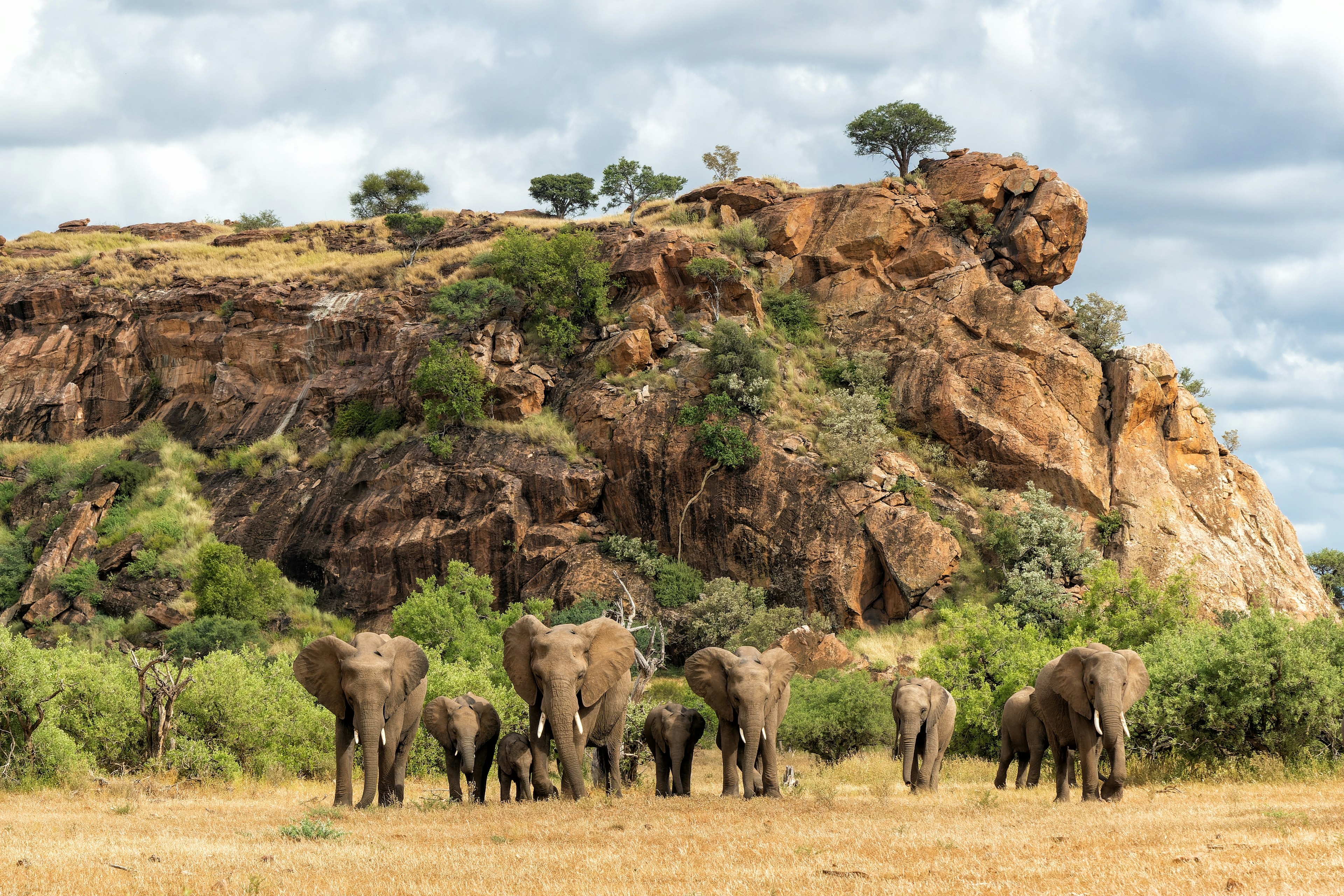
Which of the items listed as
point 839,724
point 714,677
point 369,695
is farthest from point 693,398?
point 369,695

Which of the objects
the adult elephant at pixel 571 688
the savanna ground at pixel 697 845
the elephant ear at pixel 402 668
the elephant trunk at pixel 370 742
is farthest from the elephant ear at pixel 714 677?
the elephant trunk at pixel 370 742

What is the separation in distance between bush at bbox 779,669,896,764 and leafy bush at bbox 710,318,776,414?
18562 mm

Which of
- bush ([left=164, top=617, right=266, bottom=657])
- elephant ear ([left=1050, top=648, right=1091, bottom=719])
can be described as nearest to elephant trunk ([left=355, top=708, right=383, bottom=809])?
elephant ear ([left=1050, top=648, right=1091, bottom=719])

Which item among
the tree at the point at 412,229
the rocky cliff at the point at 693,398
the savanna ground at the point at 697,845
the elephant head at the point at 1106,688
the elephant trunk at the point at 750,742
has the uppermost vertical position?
the tree at the point at 412,229

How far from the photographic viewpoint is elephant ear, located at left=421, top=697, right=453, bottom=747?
19234 millimetres

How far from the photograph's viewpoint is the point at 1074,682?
18156 millimetres

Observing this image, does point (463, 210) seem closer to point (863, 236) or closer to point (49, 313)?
point (49, 313)

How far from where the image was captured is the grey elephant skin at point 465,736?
61.9 feet

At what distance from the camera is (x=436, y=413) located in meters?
48.7

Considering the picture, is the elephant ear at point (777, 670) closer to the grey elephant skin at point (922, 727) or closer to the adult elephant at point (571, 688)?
the grey elephant skin at point (922, 727)

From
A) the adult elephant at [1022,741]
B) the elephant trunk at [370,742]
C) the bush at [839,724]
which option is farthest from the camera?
the bush at [839,724]

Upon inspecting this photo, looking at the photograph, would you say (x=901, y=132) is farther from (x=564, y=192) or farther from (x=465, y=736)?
(x=465, y=736)

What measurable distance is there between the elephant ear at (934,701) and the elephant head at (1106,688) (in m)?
2.36

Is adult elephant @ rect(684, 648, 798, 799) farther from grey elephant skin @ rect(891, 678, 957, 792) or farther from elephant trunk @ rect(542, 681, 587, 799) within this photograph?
elephant trunk @ rect(542, 681, 587, 799)
